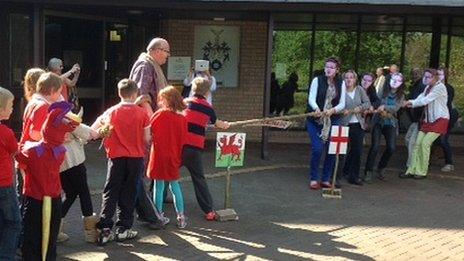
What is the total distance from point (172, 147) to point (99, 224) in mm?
1048

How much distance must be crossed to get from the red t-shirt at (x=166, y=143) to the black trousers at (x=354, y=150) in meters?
3.35

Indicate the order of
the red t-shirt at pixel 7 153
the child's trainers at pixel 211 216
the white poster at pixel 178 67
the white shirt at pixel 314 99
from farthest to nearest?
the white poster at pixel 178 67, the white shirt at pixel 314 99, the child's trainers at pixel 211 216, the red t-shirt at pixel 7 153

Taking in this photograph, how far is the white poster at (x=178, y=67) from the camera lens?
39.2ft

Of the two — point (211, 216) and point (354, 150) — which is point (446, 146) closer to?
point (354, 150)

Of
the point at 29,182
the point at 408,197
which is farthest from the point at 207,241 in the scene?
the point at 408,197

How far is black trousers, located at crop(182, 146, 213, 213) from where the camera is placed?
6473 mm

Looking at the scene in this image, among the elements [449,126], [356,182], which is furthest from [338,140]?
[449,126]

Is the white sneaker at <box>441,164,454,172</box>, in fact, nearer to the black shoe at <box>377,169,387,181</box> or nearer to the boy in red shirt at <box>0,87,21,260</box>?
the black shoe at <box>377,169,387,181</box>

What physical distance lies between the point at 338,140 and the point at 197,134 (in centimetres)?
240

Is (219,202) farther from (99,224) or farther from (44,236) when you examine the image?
(44,236)

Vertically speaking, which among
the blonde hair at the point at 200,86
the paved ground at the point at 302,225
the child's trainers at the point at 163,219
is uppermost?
the blonde hair at the point at 200,86

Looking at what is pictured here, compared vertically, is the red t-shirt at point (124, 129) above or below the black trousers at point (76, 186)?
above

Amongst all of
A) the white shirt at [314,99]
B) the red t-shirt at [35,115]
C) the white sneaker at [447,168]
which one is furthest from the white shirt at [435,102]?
the red t-shirt at [35,115]

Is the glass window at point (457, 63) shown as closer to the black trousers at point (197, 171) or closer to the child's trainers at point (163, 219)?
the black trousers at point (197, 171)
